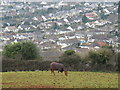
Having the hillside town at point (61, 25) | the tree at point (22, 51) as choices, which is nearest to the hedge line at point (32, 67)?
the tree at point (22, 51)

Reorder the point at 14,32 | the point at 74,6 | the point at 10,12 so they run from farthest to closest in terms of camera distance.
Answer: the point at 74,6
the point at 10,12
the point at 14,32

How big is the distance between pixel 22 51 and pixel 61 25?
6346 centimetres

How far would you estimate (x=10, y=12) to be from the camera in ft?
360

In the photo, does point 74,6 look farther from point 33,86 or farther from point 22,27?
point 33,86

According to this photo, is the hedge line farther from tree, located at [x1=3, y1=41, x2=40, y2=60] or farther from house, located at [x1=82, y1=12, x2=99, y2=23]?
house, located at [x1=82, y1=12, x2=99, y2=23]

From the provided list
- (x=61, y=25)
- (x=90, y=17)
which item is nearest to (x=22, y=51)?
(x=61, y=25)

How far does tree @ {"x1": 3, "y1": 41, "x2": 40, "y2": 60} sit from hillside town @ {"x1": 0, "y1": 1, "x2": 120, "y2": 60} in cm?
3145

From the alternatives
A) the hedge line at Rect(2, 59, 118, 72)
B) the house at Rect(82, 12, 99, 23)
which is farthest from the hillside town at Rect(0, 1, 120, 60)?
the hedge line at Rect(2, 59, 118, 72)

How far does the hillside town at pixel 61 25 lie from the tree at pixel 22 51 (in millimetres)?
31453

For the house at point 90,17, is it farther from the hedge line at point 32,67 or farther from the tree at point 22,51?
the hedge line at point 32,67

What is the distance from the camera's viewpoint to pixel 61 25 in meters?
94.4

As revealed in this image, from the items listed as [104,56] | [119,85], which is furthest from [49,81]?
[104,56]

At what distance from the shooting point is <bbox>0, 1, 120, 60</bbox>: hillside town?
70188 millimetres

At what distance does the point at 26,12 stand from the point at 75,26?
22807 mm
